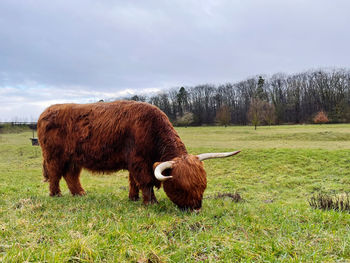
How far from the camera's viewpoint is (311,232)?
9.29 ft

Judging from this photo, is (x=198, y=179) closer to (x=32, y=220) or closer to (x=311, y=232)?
(x=311, y=232)

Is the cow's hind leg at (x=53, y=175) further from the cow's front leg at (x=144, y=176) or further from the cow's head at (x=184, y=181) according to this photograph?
the cow's head at (x=184, y=181)

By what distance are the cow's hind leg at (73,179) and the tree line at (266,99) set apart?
47.7 m

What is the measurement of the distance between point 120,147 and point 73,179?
2026 mm

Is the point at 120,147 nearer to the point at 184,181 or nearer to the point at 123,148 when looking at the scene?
the point at 123,148

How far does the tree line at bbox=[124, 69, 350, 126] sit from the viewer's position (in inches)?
2362

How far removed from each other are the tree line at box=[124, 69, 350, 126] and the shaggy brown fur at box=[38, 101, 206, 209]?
47.6 metres

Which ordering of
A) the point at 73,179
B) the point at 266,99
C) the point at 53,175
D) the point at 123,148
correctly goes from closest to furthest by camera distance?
1. the point at 123,148
2. the point at 53,175
3. the point at 73,179
4. the point at 266,99

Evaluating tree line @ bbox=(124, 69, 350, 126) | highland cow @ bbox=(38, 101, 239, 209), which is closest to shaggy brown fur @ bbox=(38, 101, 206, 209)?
highland cow @ bbox=(38, 101, 239, 209)

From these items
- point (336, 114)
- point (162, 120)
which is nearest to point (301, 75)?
point (336, 114)

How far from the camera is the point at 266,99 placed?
71.5 metres

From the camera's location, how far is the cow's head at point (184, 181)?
13.7 ft

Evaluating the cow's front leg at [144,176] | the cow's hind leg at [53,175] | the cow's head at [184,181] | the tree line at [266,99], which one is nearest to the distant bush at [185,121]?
the tree line at [266,99]

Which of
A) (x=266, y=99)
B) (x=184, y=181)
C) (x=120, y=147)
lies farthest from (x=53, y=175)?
(x=266, y=99)
